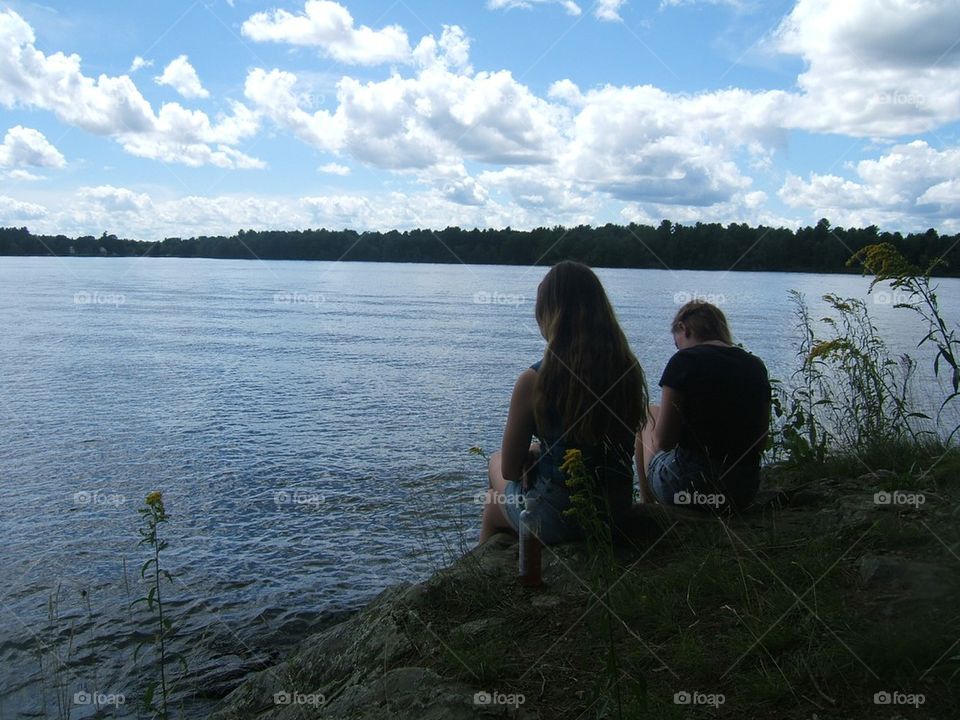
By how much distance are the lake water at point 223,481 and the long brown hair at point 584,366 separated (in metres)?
2.38

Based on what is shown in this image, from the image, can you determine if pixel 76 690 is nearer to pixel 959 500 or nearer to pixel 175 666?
pixel 175 666

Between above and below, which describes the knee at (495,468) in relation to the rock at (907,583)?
above

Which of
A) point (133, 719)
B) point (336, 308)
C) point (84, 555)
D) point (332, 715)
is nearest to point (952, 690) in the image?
point (332, 715)

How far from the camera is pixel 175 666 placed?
5.94 meters

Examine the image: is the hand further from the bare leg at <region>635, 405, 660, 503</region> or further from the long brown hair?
the bare leg at <region>635, 405, 660, 503</region>

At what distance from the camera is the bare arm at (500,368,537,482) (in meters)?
4.98

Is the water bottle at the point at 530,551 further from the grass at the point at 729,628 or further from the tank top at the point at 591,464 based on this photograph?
the tank top at the point at 591,464

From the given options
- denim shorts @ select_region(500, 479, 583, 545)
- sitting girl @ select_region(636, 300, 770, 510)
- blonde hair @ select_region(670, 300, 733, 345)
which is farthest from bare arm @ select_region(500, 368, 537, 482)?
blonde hair @ select_region(670, 300, 733, 345)

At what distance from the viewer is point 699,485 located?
578 cm

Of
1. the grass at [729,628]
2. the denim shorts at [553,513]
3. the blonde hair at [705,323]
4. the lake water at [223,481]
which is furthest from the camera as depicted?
the lake water at [223,481]

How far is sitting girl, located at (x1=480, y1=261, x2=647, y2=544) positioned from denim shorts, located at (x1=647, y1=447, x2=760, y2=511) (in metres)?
0.60

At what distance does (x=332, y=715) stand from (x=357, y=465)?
743cm

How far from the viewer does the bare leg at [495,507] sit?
571 centimetres

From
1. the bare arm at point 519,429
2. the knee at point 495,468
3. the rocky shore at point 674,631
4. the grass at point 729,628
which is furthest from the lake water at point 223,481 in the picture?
the grass at point 729,628
